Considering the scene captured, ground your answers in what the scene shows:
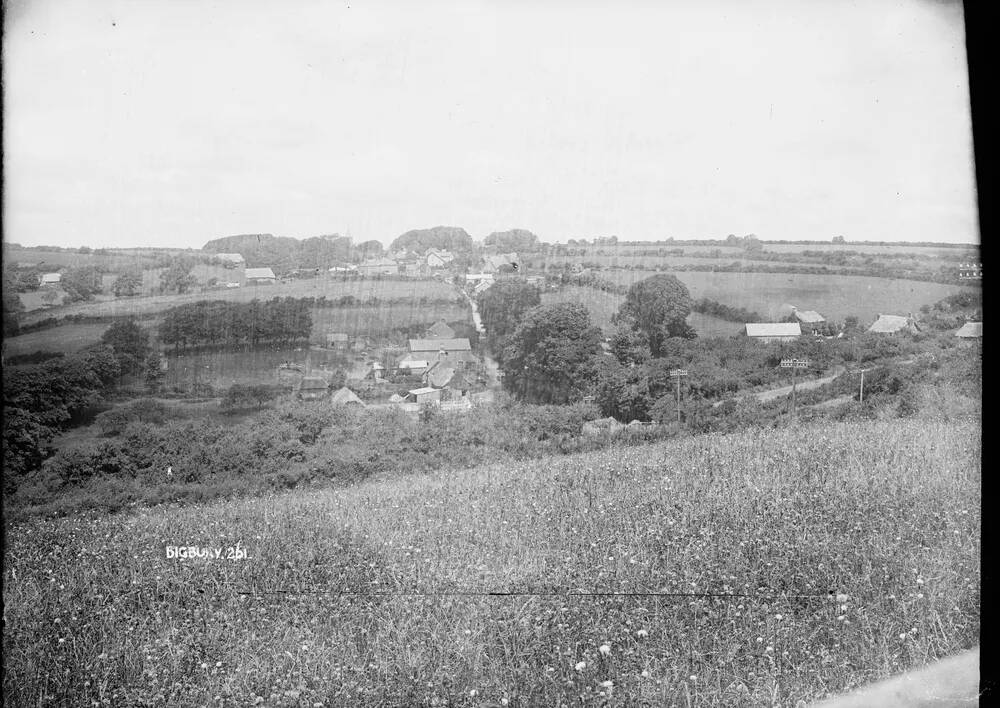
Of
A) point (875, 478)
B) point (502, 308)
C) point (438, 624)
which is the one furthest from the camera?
point (875, 478)

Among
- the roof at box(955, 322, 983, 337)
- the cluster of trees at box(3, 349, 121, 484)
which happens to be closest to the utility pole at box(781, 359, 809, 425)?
the roof at box(955, 322, 983, 337)

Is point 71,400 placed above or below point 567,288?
below

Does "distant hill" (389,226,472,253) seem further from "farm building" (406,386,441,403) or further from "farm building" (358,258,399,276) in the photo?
"farm building" (406,386,441,403)

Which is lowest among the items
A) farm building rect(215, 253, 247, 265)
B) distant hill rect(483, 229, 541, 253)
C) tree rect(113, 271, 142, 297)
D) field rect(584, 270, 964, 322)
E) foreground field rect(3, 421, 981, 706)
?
foreground field rect(3, 421, 981, 706)

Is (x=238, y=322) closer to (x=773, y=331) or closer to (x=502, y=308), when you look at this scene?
(x=502, y=308)

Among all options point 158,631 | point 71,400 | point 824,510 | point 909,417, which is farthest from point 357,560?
point 909,417

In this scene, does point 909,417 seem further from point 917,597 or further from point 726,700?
point 726,700

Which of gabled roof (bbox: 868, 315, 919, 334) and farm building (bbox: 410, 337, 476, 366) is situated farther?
gabled roof (bbox: 868, 315, 919, 334)
